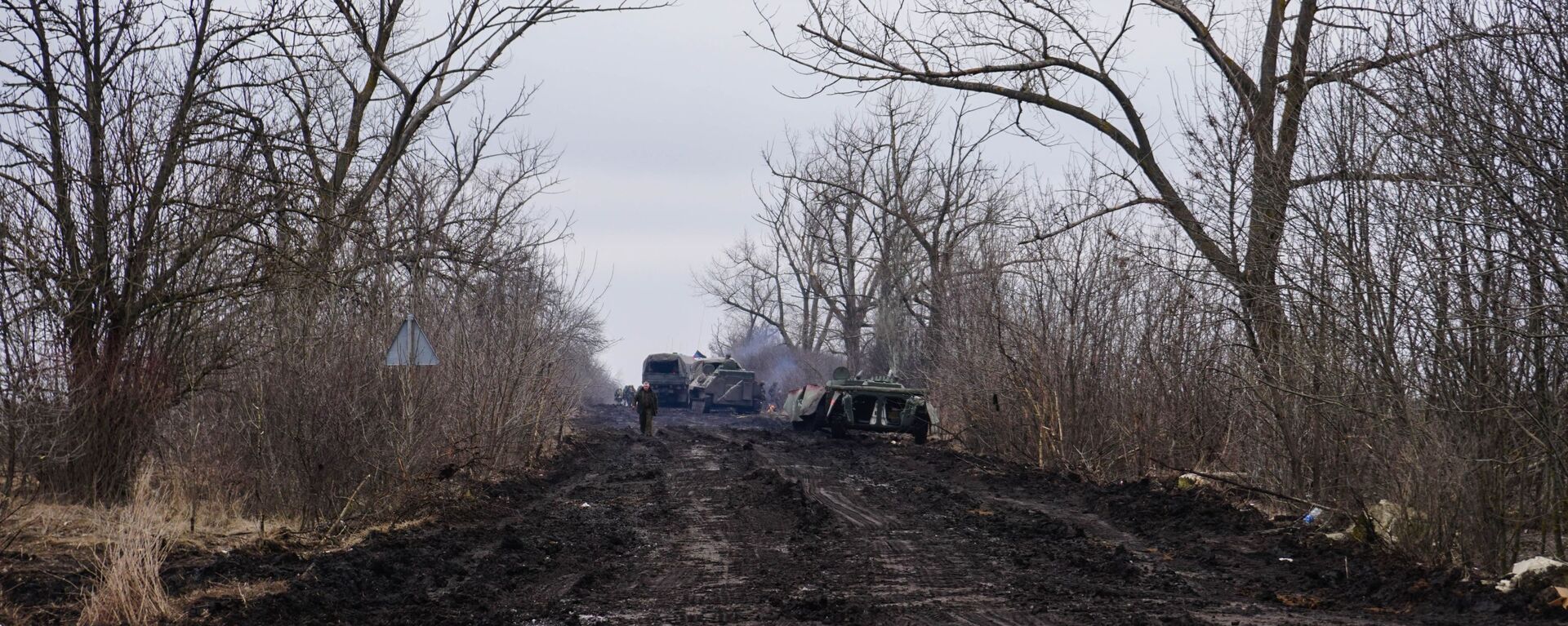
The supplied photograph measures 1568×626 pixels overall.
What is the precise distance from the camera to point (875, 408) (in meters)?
27.9

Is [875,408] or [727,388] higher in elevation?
[727,388]

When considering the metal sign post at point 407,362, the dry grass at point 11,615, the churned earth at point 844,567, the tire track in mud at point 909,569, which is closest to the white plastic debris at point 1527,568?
the churned earth at point 844,567

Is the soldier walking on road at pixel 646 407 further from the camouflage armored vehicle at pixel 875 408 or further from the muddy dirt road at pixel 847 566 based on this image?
the muddy dirt road at pixel 847 566

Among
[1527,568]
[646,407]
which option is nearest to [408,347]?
[1527,568]

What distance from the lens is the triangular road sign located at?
41.0 feet

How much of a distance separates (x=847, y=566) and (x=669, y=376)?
47.2 m

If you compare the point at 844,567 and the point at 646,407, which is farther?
the point at 646,407

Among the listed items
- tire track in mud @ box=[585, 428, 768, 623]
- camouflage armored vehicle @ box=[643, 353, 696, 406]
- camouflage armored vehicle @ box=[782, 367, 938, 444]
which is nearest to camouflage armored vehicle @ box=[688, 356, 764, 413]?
camouflage armored vehicle @ box=[643, 353, 696, 406]

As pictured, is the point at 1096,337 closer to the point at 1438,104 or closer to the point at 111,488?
the point at 1438,104

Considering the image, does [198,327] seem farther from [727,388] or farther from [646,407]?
[727,388]

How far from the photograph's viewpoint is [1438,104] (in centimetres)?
849

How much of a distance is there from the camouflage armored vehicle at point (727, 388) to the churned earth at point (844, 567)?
3704cm

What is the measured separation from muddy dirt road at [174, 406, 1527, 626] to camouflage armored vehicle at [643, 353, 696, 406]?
3940 centimetres

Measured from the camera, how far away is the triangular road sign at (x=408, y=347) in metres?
12.5
